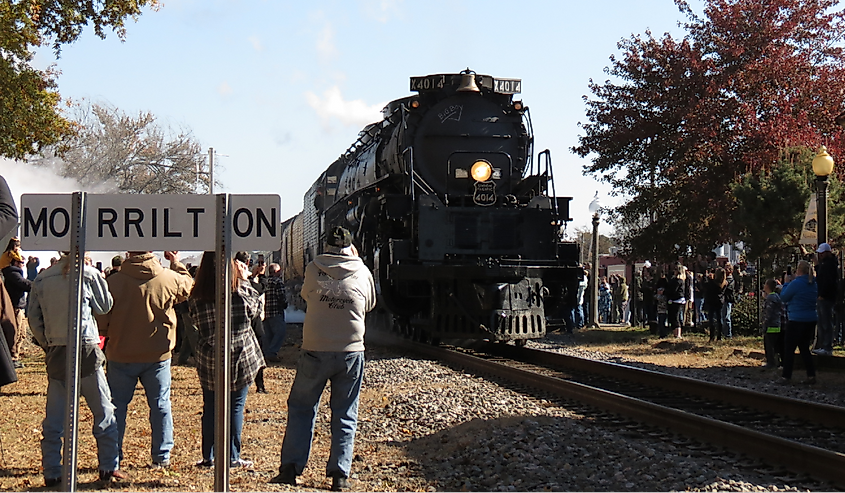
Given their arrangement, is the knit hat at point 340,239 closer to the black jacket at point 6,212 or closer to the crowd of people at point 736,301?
the black jacket at point 6,212

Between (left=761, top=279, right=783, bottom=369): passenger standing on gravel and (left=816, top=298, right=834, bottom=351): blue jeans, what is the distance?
75 cm

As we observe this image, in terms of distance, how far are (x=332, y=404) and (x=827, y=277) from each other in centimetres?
1009

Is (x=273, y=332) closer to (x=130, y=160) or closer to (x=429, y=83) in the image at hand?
(x=429, y=83)

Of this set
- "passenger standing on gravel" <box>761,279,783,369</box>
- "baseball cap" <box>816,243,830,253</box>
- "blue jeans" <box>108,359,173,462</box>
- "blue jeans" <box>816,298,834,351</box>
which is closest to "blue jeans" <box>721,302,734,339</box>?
"blue jeans" <box>816,298,834,351</box>

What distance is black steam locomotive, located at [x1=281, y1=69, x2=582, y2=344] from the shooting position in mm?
14117

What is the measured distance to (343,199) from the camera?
1995cm

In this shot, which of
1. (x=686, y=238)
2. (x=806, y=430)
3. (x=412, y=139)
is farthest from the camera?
(x=686, y=238)

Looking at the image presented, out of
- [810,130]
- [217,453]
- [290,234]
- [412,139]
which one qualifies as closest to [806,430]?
[217,453]

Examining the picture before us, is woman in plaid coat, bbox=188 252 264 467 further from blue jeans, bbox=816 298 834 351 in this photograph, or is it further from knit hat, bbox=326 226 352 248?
blue jeans, bbox=816 298 834 351

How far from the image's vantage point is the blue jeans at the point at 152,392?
671 centimetres

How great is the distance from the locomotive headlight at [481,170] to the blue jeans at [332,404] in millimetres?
9045

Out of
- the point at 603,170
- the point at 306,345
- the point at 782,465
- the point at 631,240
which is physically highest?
the point at 603,170

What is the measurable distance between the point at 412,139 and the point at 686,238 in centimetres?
1139

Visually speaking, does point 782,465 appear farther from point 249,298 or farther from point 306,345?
point 249,298
